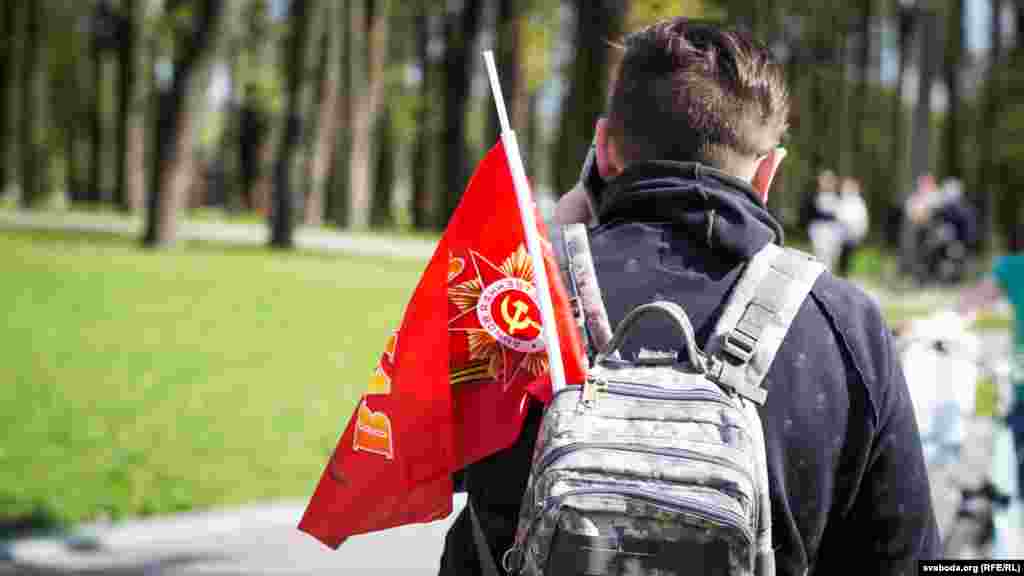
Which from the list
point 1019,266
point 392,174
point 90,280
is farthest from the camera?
point 392,174

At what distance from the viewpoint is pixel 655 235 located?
2.01m

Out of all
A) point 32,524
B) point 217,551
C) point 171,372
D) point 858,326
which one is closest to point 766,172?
point 858,326

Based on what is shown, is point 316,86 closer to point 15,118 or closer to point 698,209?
point 15,118

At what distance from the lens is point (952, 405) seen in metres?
6.04

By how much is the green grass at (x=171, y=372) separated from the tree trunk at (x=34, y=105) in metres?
19.3

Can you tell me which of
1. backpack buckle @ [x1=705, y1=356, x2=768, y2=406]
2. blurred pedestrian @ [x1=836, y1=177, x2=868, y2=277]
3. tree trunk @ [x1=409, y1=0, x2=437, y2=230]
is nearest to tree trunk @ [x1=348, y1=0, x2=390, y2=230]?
tree trunk @ [x1=409, y1=0, x2=437, y2=230]

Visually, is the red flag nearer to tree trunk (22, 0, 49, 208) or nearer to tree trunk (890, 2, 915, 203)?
tree trunk (890, 2, 915, 203)

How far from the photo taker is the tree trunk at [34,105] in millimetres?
38750

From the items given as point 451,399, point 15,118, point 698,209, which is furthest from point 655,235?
point 15,118

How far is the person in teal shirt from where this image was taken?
5.89 meters

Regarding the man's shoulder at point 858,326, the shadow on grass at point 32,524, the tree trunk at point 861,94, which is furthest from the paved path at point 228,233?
the man's shoulder at point 858,326

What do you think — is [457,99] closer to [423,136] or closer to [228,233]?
[228,233]

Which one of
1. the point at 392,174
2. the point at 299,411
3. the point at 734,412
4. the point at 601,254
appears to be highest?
the point at 392,174

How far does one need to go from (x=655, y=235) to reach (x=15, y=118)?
4206 centimetres
